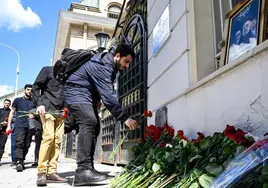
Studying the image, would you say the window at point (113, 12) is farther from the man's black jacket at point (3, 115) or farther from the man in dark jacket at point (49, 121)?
the man in dark jacket at point (49, 121)

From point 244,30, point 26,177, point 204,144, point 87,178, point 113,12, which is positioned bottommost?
point 26,177

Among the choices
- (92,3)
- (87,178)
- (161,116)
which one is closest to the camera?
(87,178)

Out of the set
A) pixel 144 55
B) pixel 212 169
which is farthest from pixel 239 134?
pixel 144 55

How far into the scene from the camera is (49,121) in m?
3.70

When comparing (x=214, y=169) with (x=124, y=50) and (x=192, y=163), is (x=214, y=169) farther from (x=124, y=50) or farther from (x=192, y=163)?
(x=124, y=50)

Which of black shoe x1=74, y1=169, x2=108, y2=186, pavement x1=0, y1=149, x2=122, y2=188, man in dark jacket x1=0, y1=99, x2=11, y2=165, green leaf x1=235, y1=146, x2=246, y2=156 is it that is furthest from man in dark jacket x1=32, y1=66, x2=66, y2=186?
→ man in dark jacket x1=0, y1=99, x2=11, y2=165

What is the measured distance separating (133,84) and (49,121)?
2441 mm

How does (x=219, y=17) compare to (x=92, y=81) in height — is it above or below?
above

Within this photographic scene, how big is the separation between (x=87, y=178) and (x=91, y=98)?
2.91ft

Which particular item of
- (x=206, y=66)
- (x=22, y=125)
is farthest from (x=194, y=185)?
(x=22, y=125)

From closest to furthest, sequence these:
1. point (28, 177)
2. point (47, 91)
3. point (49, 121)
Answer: point (49, 121) < point (47, 91) < point (28, 177)

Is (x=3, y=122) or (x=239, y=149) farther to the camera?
(x=3, y=122)

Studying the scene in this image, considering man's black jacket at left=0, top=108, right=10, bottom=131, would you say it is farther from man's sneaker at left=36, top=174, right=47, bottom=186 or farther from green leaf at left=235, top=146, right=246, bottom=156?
green leaf at left=235, top=146, right=246, bottom=156

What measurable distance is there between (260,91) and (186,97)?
3.84 feet
